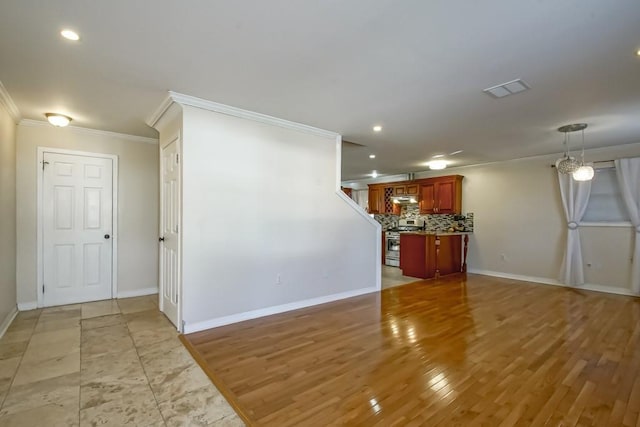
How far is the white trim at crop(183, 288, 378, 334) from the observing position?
10.7ft

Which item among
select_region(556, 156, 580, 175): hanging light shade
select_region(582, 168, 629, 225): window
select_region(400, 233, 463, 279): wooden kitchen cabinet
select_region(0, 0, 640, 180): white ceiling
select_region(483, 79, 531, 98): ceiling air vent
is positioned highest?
select_region(0, 0, 640, 180): white ceiling

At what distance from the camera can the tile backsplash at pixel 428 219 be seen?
710 centimetres

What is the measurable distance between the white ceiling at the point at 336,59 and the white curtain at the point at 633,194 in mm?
1392

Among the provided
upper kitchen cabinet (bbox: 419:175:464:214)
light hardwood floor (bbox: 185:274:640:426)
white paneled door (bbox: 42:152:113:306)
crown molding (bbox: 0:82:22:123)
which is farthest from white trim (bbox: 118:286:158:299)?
upper kitchen cabinet (bbox: 419:175:464:214)

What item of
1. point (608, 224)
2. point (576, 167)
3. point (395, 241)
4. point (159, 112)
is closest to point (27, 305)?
point (159, 112)

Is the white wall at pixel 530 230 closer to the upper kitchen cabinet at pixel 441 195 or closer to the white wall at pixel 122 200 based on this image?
the upper kitchen cabinet at pixel 441 195

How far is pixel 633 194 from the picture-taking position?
4.92m

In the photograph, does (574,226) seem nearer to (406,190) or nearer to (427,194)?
(427,194)

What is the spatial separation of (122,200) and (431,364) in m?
4.67

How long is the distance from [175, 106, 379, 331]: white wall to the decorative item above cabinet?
3318mm

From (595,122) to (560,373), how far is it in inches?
127

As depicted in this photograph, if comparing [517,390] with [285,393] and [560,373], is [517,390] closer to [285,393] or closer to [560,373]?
[560,373]

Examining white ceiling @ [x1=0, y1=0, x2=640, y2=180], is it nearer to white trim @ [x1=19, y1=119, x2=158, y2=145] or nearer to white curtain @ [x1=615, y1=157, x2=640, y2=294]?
white trim @ [x1=19, y1=119, x2=158, y2=145]

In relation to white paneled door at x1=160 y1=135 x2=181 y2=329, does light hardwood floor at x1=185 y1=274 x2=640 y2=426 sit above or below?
below
